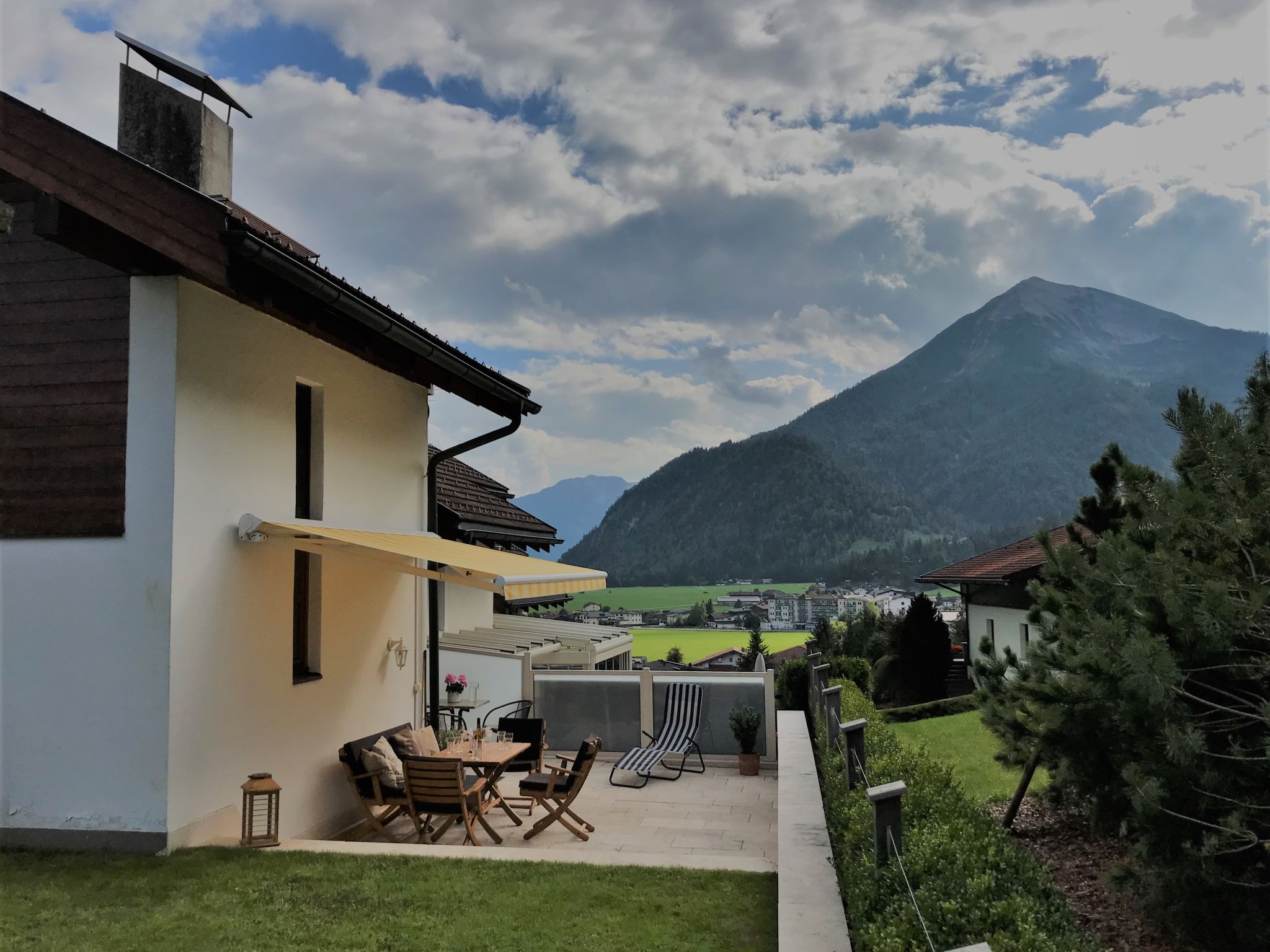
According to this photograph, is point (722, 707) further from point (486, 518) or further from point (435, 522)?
point (486, 518)

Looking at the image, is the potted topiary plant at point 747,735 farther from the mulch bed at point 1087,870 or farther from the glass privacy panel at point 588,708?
the mulch bed at point 1087,870

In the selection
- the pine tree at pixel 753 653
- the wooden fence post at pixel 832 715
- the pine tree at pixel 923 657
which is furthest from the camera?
the pine tree at pixel 753 653

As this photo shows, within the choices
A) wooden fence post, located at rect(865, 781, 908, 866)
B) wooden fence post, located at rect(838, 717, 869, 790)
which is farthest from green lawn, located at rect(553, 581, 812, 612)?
wooden fence post, located at rect(865, 781, 908, 866)

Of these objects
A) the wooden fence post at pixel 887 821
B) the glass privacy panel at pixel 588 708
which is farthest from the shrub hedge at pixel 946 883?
the glass privacy panel at pixel 588 708

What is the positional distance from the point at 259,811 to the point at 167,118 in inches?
312

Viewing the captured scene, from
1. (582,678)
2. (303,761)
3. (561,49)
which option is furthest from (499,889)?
(561,49)

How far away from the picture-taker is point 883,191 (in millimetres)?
112688

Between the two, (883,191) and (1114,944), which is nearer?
(1114,944)

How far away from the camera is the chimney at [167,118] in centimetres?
1024

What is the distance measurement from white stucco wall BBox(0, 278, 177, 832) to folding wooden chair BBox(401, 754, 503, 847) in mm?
2502

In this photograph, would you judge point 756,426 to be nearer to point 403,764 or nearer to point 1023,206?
point 1023,206

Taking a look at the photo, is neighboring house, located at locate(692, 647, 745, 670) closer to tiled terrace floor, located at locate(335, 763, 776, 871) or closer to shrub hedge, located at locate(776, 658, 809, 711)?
shrub hedge, located at locate(776, 658, 809, 711)

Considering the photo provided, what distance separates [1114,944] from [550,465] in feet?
178

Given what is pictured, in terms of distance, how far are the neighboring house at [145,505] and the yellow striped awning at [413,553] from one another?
38 millimetres
